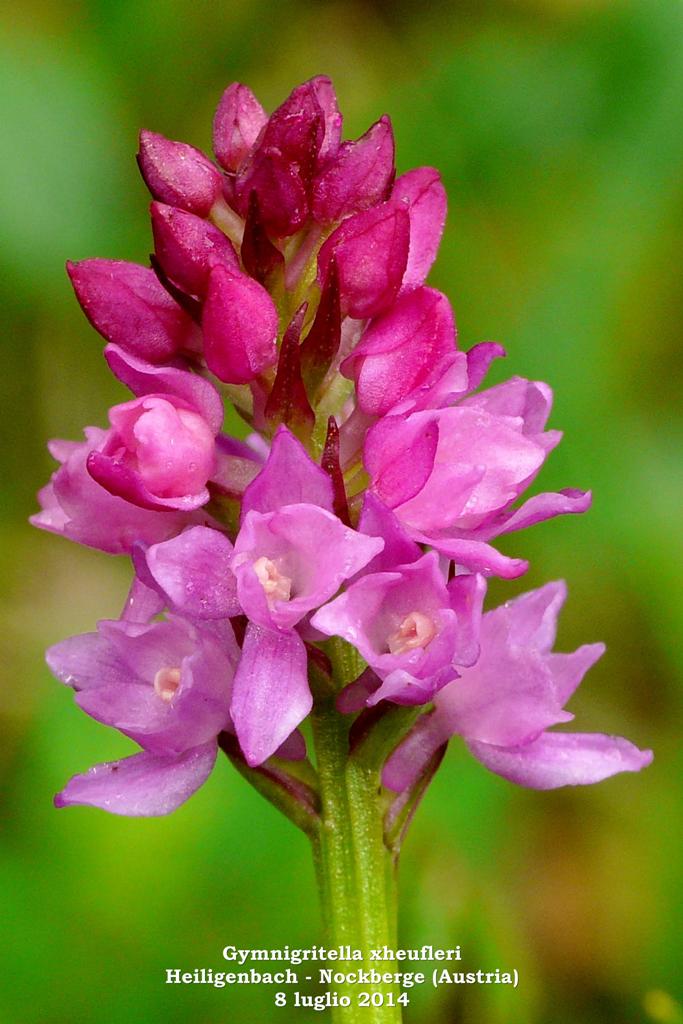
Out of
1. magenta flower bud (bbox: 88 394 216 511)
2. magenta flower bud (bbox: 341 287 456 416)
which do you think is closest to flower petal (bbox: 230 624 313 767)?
magenta flower bud (bbox: 88 394 216 511)

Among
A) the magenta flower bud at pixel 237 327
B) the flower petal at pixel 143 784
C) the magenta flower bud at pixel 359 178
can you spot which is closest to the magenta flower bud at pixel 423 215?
the magenta flower bud at pixel 359 178

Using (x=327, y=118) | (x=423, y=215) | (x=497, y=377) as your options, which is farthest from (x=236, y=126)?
(x=497, y=377)

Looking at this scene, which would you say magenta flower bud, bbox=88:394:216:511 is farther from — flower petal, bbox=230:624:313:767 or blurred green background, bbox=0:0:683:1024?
blurred green background, bbox=0:0:683:1024

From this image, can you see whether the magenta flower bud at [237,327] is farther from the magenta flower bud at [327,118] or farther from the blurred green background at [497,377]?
→ the blurred green background at [497,377]

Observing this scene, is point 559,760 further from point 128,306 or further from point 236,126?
point 236,126

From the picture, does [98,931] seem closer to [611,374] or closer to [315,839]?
[315,839]

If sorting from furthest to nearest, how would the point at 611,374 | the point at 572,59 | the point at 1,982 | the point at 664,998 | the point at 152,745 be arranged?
the point at 572,59 → the point at 611,374 → the point at 1,982 → the point at 664,998 → the point at 152,745

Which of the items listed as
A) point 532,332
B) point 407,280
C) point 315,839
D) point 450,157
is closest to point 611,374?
point 532,332
